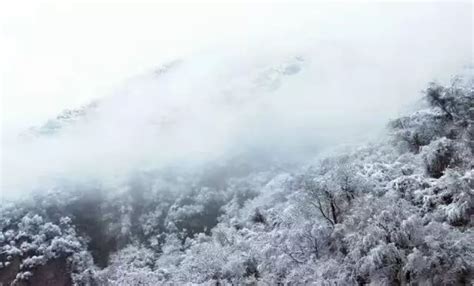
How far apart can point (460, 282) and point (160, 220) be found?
144 meters

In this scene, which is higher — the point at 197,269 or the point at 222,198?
the point at 197,269

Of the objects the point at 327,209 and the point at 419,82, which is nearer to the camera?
the point at 327,209

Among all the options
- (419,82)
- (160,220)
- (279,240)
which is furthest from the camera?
(419,82)

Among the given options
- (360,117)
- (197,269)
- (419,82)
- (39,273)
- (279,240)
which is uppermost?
(279,240)

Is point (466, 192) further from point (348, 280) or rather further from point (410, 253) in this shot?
point (348, 280)

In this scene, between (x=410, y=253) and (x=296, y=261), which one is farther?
(x=296, y=261)

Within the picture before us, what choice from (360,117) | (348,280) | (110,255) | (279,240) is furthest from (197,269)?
(360,117)

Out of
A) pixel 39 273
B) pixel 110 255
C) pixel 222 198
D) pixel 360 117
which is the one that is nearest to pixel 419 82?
pixel 360 117

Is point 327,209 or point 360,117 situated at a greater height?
point 327,209

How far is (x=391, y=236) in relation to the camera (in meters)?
37.2

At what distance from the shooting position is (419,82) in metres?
190

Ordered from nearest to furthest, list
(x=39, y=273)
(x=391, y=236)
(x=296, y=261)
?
(x=391, y=236) → (x=296, y=261) → (x=39, y=273)

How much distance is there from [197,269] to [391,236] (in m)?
35.5

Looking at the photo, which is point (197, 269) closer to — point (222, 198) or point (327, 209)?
point (327, 209)
